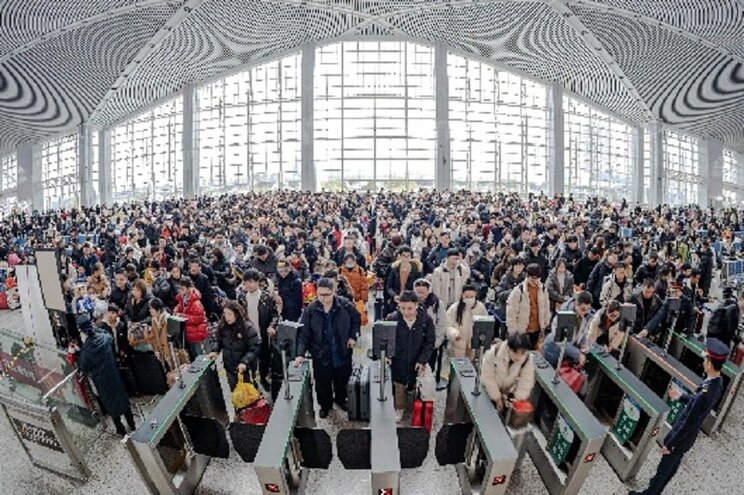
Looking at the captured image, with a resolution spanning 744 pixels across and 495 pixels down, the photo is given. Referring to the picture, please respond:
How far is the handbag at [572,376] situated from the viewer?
520cm

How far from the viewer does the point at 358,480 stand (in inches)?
185

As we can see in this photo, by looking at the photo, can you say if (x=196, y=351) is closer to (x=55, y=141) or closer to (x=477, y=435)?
(x=477, y=435)

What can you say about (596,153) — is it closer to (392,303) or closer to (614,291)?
(614,291)

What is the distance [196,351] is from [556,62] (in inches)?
1247

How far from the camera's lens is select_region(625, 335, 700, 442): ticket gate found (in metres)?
5.14

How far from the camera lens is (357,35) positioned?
34.5 m

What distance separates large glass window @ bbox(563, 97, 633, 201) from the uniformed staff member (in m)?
36.5

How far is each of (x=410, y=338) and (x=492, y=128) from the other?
32422 mm

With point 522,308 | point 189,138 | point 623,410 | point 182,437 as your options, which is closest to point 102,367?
point 182,437

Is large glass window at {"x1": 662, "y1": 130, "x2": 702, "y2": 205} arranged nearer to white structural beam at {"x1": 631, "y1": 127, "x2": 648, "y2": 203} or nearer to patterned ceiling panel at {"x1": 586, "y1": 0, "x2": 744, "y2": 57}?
white structural beam at {"x1": 631, "y1": 127, "x2": 648, "y2": 203}

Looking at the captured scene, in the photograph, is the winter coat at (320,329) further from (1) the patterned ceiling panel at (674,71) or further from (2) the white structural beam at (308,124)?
(2) the white structural beam at (308,124)

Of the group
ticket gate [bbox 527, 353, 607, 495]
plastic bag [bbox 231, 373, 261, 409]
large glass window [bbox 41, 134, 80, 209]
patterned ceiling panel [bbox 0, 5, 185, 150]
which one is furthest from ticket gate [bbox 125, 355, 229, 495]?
large glass window [bbox 41, 134, 80, 209]

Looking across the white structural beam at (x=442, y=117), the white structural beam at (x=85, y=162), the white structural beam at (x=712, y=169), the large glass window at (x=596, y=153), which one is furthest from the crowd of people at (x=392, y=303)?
the white structural beam at (x=712, y=169)

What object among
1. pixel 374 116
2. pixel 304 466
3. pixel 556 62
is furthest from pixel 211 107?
pixel 304 466
